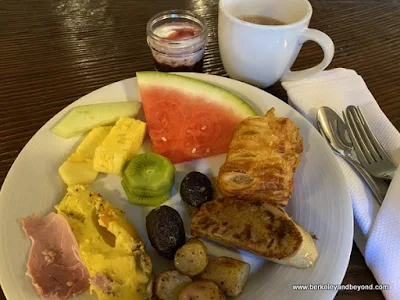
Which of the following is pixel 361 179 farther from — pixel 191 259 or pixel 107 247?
pixel 107 247

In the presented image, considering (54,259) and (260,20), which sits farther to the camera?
(260,20)

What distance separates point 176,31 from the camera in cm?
179

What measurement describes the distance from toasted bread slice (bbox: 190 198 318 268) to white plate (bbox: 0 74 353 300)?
0.17 ft

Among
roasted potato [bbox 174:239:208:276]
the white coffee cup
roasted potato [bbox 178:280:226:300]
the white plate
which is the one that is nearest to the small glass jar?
the white coffee cup

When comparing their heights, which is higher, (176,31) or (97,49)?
(176,31)

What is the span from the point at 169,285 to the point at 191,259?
0.09m

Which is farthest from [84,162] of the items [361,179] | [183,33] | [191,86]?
[361,179]

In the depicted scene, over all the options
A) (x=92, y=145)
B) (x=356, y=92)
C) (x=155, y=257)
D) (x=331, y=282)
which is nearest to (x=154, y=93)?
(x=92, y=145)

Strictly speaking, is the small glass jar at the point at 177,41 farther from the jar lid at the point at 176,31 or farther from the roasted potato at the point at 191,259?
the roasted potato at the point at 191,259

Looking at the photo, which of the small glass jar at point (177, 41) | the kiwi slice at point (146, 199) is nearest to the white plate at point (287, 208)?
the kiwi slice at point (146, 199)

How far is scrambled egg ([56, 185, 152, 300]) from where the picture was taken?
1.09 m

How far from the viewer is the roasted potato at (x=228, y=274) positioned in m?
1.10

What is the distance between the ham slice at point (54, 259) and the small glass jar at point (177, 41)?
0.76 meters

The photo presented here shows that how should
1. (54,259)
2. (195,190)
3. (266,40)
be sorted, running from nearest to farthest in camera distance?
(54,259)
(195,190)
(266,40)
